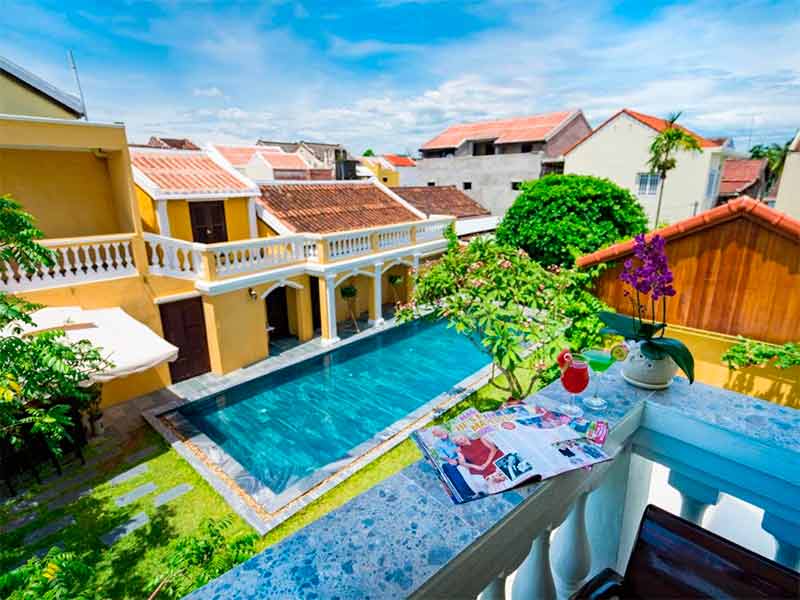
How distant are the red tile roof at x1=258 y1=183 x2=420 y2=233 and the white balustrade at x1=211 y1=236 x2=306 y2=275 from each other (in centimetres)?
125

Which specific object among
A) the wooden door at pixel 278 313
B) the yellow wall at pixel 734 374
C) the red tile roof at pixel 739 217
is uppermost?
the red tile roof at pixel 739 217

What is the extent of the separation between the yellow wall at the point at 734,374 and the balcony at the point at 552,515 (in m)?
8.23

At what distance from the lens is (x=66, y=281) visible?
1191cm

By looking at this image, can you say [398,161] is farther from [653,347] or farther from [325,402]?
[653,347]

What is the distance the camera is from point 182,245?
14.0 m

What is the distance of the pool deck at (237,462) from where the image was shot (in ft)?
30.2

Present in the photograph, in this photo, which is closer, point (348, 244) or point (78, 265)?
point (78, 265)

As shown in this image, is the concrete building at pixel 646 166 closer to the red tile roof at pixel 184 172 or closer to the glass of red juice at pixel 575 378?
the red tile roof at pixel 184 172

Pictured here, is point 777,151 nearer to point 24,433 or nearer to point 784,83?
point 784,83

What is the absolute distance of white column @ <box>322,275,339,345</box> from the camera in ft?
58.7

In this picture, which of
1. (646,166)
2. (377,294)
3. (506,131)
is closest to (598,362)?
(377,294)

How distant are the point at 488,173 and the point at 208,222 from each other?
34.7 metres

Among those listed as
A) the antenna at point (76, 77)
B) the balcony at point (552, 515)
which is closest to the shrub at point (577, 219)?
the balcony at point (552, 515)

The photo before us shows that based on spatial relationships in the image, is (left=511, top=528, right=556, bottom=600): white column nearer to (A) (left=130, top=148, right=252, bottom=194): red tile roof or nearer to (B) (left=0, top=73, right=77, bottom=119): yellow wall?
(A) (left=130, top=148, right=252, bottom=194): red tile roof
